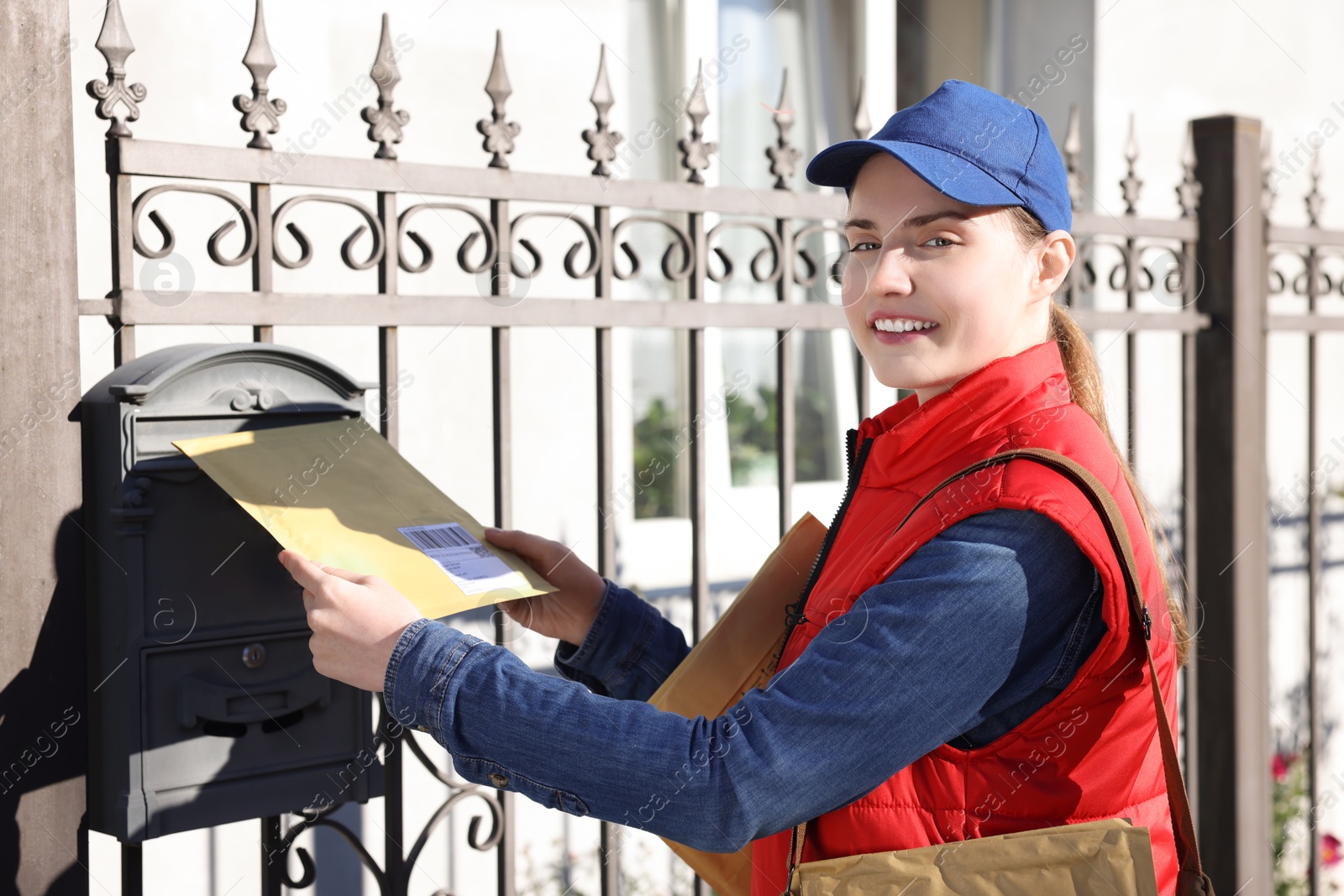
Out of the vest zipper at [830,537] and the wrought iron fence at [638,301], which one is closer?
the vest zipper at [830,537]

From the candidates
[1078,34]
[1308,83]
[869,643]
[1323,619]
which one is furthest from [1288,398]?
[869,643]

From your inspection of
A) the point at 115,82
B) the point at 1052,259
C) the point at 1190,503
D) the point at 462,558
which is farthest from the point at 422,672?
the point at 1190,503

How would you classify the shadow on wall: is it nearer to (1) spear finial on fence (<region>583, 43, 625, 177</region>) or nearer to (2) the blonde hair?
(1) spear finial on fence (<region>583, 43, 625, 177</region>)

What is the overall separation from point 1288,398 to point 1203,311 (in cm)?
199

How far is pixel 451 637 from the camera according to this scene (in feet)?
4.43

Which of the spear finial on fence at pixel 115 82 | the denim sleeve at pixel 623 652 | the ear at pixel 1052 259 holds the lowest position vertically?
the denim sleeve at pixel 623 652

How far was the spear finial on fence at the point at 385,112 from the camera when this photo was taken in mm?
1964

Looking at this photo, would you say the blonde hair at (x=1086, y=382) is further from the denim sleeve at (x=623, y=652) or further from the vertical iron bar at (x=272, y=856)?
the vertical iron bar at (x=272, y=856)

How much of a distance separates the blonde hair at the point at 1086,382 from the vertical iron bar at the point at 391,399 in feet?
3.31

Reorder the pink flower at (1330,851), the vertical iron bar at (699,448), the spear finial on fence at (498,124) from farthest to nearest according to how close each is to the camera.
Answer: the pink flower at (1330,851)
the vertical iron bar at (699,448)
the spear finial on fence at (498,124)

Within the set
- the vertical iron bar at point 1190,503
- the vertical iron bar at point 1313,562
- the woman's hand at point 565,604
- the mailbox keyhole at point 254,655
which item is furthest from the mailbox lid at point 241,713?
the vertical iron bar at point 1313,562

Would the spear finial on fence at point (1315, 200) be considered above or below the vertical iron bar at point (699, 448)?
above

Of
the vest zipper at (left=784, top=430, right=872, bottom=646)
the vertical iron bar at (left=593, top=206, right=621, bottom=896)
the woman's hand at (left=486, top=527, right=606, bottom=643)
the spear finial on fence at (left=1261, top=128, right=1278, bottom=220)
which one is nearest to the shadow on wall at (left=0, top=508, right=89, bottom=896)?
the woman's hand at (left=486, top=527, right=606, bottom=643)

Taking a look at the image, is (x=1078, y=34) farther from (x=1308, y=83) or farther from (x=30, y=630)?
(x=30, y=630)
